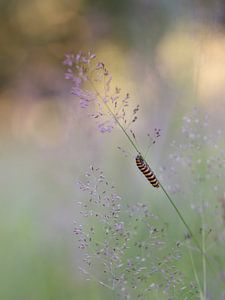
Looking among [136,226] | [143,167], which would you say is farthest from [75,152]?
Answer: [143,167]

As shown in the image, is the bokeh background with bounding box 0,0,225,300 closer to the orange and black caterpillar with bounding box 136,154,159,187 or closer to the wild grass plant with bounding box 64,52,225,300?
the wild grass plant with bounding box 64,52,225,300

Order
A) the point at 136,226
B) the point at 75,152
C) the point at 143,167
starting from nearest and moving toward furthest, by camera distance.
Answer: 1. the point at 143,167
2. the point at 136,226
3. the point at 75,152

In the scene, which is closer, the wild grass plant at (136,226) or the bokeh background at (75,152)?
the wild grass plant at (136,226)

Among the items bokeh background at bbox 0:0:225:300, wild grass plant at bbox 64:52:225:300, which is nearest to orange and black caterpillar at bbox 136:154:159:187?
wild grass plant at bbox 64:52:225:300

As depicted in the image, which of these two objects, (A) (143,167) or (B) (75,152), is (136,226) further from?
(B) (75,152)

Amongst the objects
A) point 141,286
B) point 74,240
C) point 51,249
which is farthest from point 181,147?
point 51,249

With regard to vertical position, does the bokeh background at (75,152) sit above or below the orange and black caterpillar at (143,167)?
above

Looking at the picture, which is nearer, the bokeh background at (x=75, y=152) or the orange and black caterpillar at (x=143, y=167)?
the orange and black caterpillar at (x=143, y=167)

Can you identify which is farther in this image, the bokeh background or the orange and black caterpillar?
the bokeh background

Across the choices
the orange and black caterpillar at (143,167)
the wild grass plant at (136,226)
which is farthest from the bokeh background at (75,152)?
the orange and black caterpillar at (143,167)

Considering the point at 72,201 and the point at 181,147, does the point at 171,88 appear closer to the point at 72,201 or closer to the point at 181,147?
the point at 72,201

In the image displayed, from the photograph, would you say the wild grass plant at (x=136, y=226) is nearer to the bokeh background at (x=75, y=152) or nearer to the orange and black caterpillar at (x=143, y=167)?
the orange and black caterpillar at (x=143, y=167)

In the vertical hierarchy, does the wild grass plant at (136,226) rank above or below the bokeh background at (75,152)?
below
